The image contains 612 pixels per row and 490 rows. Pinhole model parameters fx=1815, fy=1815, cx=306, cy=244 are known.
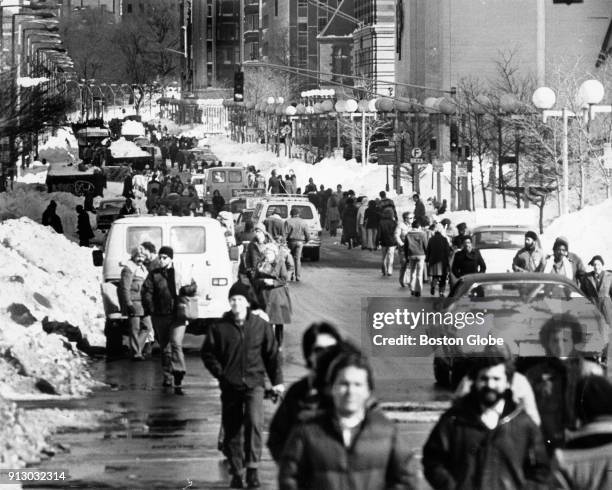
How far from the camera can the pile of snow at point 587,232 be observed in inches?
1414

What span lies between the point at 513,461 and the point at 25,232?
26.7 metres

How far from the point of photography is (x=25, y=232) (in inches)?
1364

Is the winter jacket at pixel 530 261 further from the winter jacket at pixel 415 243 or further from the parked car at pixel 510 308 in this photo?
the winter jacket at pixel 415 243

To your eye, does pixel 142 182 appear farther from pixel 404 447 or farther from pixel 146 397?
pixel 404 447

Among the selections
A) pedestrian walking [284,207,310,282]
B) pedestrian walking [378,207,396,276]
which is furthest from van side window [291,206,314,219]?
pedestrian walking [284,207,310,282]

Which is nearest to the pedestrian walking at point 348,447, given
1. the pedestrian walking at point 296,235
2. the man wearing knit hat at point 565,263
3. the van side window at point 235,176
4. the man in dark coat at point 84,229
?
the man wearing knit hat at point 565,263

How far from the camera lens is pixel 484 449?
8.66 meters

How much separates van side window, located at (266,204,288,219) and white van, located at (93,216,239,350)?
18462 mm

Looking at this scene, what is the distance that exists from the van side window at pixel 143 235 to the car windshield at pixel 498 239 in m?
9.61

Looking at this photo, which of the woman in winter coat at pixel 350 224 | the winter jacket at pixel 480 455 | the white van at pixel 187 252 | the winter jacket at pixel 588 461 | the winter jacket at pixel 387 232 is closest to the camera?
the winter jacket at pixel 480 455

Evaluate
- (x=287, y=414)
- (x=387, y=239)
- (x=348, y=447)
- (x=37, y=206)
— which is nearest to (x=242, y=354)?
(x=287, y=414)

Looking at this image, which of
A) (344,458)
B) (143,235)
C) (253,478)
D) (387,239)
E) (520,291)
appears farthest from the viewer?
(387,239)

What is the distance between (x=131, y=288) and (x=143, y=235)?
2.27m

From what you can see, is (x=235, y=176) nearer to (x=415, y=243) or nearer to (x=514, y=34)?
(x=514, y=34)
